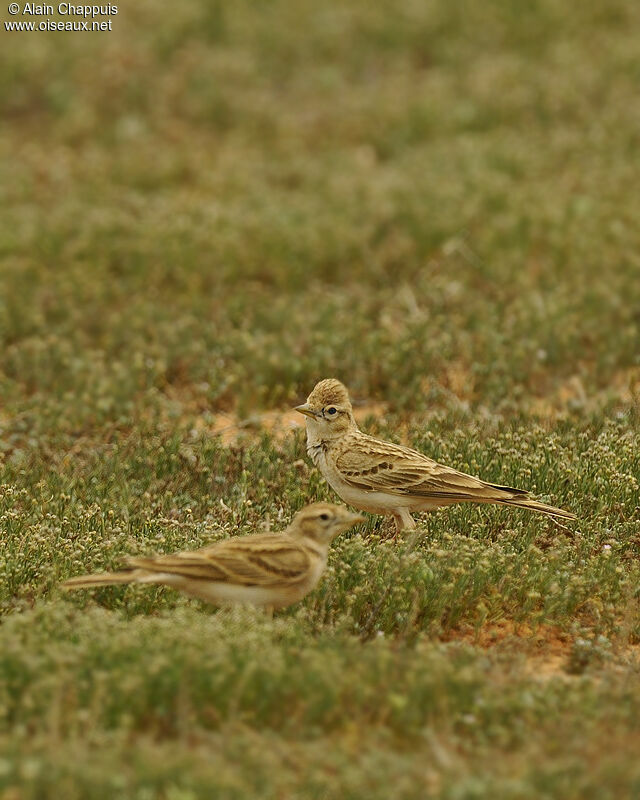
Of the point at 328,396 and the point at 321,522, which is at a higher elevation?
the point at 328,396

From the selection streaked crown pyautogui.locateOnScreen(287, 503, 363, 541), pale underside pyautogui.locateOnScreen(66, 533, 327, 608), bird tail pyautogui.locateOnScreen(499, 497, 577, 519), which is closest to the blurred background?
bird tail pyautogui.locateOnScreen(499, 497, 577, 519)

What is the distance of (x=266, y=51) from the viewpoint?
19672 millimetres

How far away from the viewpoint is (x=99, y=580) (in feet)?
19.8

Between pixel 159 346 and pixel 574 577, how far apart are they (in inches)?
208

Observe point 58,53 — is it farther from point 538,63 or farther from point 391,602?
point 391,602

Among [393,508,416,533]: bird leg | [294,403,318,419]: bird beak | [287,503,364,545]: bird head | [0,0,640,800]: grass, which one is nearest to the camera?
[0,0,640,800]: grass

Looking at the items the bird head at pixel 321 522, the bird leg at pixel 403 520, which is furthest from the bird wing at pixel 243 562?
the bird leg at pixel 403 520

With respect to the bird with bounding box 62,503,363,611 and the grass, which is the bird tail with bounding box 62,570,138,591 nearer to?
the bird with bounding box 62,503,363,611

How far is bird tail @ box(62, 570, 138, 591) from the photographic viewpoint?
19.6 ft

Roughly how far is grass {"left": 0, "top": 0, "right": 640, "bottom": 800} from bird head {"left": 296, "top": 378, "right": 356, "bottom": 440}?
41 cm

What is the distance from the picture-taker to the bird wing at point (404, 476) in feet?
23.9

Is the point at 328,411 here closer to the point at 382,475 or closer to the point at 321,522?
the point at 382,475

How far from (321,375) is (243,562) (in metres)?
4.42

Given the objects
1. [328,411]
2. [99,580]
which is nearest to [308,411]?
[328,411]
